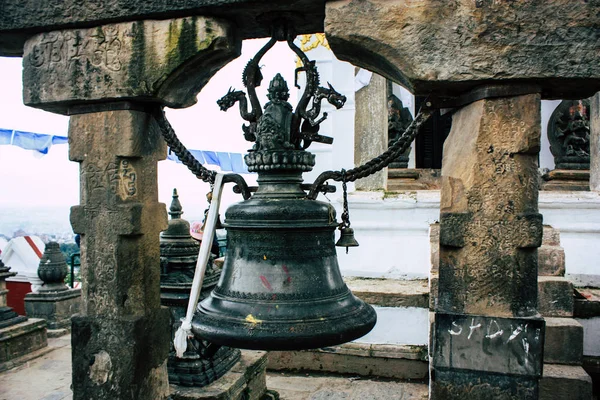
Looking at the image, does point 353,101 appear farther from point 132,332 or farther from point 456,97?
point 132,332

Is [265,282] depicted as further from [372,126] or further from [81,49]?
[372,126]

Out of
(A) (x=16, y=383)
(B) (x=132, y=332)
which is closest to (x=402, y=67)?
(B) (x=132, y=332)

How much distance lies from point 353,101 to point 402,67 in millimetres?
3912

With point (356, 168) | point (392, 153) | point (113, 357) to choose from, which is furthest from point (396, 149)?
point (113, 357)

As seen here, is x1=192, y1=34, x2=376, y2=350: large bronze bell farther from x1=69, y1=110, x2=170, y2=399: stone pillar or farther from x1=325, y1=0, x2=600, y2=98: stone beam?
x1=69, y1=110, x2=170, y2=399: stone pillar

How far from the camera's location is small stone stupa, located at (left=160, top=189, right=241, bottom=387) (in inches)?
149

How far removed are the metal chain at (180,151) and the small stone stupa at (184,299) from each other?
1572 mm

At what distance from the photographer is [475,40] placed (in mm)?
2186

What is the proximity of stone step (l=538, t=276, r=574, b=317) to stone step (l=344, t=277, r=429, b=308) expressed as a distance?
106cm

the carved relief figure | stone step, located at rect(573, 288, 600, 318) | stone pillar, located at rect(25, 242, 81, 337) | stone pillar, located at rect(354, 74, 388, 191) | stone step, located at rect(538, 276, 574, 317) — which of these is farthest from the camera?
the carved relief figure

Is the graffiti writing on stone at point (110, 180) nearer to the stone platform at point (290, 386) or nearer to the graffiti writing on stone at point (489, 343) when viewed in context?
the graffiti writing on stone at point (489, 343)

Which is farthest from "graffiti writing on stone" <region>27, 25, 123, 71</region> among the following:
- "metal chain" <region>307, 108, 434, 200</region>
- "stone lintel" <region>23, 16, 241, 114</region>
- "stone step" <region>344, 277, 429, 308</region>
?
"stone step" <region>344, 277, 429, 308</region>

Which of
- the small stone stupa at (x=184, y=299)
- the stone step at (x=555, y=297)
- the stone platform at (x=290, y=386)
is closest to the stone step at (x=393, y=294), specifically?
the stone platform at (x=290, y=386)

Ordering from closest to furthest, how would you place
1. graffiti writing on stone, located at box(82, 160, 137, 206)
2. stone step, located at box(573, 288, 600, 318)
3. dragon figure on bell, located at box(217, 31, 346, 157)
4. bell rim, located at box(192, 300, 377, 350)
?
bell rim, located at box(192, 300, 377, 350), dragon figure on bell, located at box(217, 31, 346, 157), graffiti writing on stone, located at box(82, 160, 137, 206), stone step, located at box(573, 288, 600, 318)
